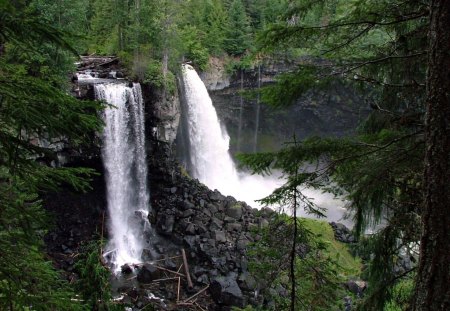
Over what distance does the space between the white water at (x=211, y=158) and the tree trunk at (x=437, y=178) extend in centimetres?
2106

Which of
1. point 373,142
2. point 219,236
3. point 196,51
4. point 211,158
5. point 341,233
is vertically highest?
point 196,51

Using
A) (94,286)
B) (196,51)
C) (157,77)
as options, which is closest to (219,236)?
(157,77)

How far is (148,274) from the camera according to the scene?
14578 mm

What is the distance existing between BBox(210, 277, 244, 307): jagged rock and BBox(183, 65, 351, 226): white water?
9873 millimetres

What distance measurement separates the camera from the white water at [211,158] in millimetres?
24141

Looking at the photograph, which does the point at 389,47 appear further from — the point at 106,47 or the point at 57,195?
the point at 106,47

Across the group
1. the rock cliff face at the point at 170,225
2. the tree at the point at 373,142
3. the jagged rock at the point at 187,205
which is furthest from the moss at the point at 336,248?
the tree at the point at 373,142

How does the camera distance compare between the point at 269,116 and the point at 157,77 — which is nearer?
the point at 157,77

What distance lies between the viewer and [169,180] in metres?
20.6

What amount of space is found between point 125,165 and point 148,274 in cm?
624

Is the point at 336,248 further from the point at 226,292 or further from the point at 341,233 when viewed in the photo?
the point at 226,292

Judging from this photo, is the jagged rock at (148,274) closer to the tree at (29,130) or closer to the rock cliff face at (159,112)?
the rock cliff face at (159,112)

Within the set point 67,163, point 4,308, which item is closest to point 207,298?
point 67,163

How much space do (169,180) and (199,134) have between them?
16.8 feet
